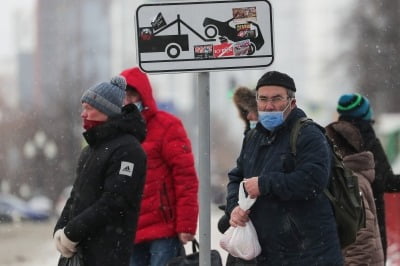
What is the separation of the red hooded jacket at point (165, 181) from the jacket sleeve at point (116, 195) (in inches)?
41.0

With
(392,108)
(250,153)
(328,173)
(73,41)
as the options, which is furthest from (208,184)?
(73,41)

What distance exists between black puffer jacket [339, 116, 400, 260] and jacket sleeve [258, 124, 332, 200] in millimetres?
1967

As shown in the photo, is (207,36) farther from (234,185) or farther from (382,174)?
(382,174)

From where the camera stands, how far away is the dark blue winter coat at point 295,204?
18.5 ft

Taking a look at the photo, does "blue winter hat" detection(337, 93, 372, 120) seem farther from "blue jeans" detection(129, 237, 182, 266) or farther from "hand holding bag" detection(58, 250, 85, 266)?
"hand holding bag" detection(58, 250, 85, 266)

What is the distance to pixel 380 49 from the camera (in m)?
50.5

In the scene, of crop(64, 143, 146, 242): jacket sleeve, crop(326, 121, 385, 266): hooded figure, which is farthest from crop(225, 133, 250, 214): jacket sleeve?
crop(326, 121, 385, 266): hooded figure

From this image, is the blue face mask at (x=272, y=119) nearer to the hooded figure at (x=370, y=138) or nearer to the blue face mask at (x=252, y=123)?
the blue face mask at (x=252, y=123)

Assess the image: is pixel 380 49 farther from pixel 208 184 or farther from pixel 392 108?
pixel 208 184

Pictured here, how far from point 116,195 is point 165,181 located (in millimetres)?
1287

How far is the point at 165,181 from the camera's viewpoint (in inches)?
297

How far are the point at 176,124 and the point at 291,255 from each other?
212 cm

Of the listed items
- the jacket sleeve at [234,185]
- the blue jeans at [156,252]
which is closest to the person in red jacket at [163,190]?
the blue jeans at [156,252]

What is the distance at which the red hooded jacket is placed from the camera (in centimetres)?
748
